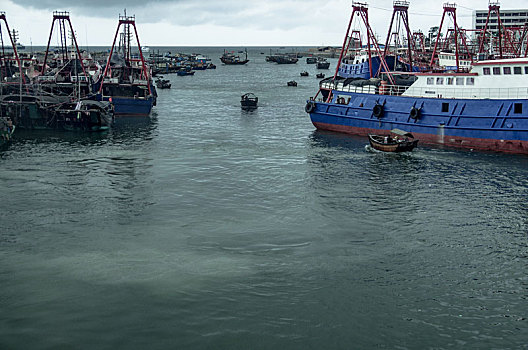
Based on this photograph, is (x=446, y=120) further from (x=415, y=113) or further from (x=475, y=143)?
(x=475, y=143)

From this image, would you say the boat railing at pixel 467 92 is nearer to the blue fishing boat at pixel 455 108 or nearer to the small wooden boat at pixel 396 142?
the blue fishing boat at pixel 455 108

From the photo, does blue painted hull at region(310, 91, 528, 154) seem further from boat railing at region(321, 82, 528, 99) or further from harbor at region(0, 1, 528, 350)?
boat railing at region(321, 82, 528, 99)

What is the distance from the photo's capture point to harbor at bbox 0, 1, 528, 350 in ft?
67.4

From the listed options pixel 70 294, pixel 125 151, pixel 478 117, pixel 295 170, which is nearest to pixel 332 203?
pixel 295 170

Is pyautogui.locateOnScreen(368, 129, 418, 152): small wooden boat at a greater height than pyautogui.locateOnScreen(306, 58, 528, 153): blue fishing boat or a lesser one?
lesser

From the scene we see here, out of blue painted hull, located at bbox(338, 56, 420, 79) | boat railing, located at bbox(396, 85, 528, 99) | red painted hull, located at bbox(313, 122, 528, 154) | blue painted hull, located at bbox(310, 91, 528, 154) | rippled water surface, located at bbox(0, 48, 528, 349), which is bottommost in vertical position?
rippled water surface, located at bbox(0, 48, 528, 349)

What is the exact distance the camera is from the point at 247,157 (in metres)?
52.8

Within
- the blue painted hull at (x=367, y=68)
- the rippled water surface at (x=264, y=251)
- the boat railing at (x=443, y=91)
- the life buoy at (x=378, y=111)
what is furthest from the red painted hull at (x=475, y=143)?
the blue painted hull at (x=367, y=68)

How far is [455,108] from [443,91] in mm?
3489

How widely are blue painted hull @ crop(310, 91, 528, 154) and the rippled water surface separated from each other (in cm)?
240

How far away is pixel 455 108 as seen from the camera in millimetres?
53062

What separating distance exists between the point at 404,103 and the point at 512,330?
132 feet

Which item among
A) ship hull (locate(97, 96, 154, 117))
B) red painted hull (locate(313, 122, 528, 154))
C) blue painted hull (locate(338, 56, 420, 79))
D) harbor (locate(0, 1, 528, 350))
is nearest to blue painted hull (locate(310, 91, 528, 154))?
red painted hull (locate(313, 122, 528, 154))

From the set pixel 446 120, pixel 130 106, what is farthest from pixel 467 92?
pixel 130 106
